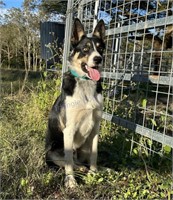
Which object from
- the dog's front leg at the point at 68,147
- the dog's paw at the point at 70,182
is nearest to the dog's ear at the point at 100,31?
the dog's front leg at the point at 68,147

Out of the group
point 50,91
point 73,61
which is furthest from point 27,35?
point 73,61

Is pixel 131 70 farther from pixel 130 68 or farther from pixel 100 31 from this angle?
pixel 100 31

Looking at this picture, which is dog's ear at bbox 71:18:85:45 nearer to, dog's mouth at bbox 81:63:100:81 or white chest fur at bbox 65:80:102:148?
dog's mouth at bbox 81:63:100:81

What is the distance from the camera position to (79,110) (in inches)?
127

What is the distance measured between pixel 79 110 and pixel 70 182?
0.77 meters

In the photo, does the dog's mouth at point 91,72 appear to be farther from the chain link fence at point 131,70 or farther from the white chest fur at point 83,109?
the chain link fence at point 131,70

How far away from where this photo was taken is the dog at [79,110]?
3252 mm

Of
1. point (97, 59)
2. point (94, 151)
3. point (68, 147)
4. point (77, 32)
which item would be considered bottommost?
point (94, 151)

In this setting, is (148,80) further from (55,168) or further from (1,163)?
(1,163)

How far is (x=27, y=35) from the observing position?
69.7 ft

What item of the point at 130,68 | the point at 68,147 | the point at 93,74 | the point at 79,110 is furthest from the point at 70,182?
the point at 130,68

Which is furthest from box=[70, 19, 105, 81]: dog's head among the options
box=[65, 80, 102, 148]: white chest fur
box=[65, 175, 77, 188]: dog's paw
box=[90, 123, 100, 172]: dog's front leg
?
box=[65, 175, 77, 188]: dog's paw

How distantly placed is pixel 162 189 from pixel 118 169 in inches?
27.4

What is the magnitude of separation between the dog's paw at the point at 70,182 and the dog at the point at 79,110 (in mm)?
24
